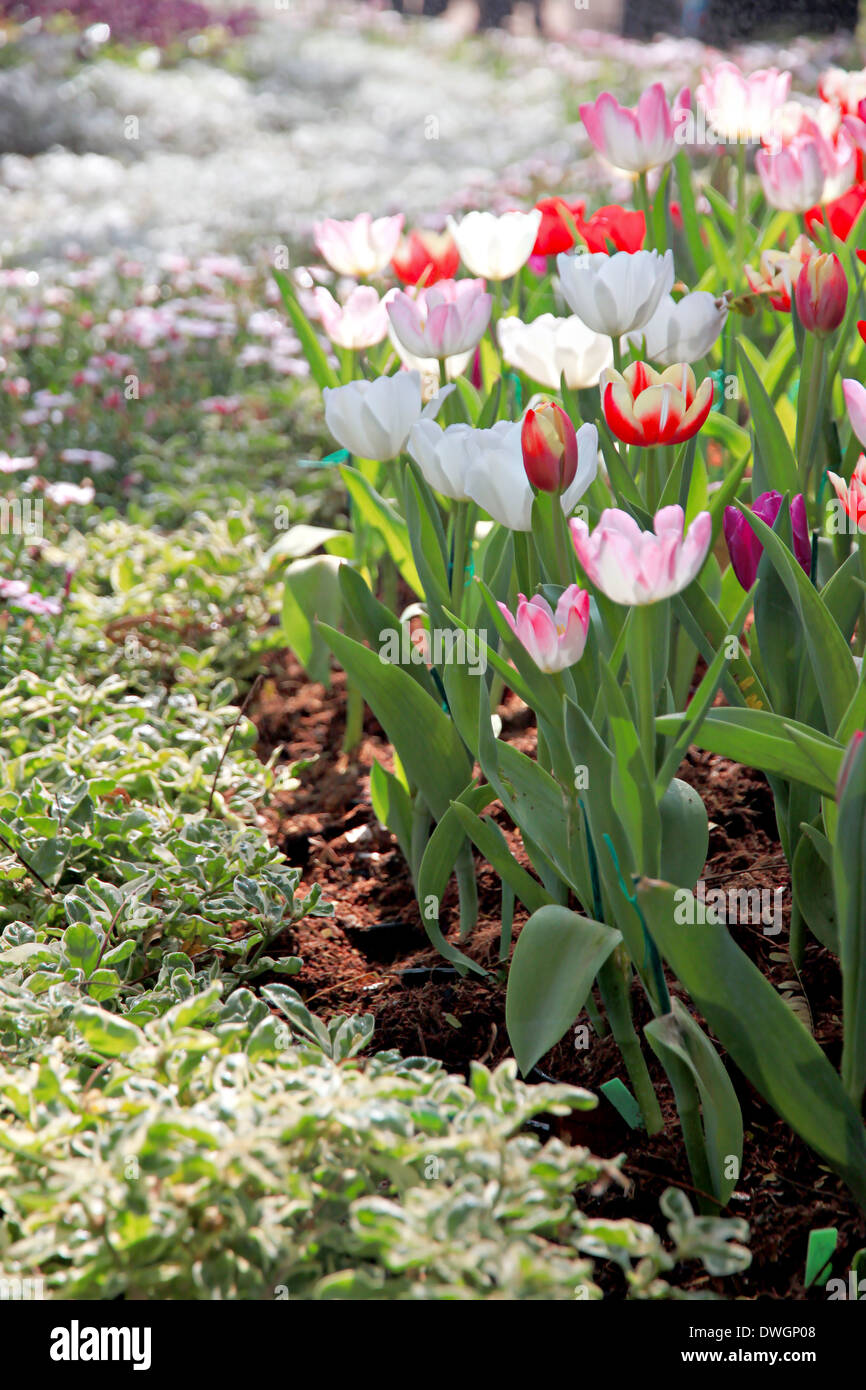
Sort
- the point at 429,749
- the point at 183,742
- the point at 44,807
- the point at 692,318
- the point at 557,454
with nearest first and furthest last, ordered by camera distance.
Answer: the point at 557,454 < the point at 692,318 < the point at 429,749 < the point at 44,807 < the point at 183,742

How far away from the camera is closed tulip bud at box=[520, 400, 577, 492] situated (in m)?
1.08

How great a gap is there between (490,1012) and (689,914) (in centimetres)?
52

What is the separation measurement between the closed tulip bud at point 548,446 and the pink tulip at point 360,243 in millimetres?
858

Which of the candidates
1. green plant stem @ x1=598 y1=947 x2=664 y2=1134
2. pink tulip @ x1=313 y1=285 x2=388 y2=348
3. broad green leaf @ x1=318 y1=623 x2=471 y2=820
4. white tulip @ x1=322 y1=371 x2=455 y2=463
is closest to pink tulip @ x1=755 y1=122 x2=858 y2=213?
pink tulip @ x1=313 y1=285 x2=388 y2=348

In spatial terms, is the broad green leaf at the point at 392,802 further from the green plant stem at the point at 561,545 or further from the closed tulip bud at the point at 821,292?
the closed tulip bud at the point at 821,292

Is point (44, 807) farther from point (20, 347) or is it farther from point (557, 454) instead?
point (20, 347)

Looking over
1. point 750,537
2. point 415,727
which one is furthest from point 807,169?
point 415,727

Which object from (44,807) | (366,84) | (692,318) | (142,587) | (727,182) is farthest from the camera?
(366,84)

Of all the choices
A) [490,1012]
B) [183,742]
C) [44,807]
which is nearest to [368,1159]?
[490,1012]

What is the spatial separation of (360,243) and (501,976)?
3.74 ft

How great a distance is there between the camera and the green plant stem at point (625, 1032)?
48.3 inches

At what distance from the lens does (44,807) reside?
1669 millimetres

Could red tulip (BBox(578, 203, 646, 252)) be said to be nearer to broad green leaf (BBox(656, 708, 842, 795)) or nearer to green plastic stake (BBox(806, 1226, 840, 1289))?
broad green leaf (BBox(656, 708, 842, 795))

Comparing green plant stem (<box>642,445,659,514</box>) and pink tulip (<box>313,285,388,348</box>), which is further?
pink tulip (<box>313,285,388,348</box>)
